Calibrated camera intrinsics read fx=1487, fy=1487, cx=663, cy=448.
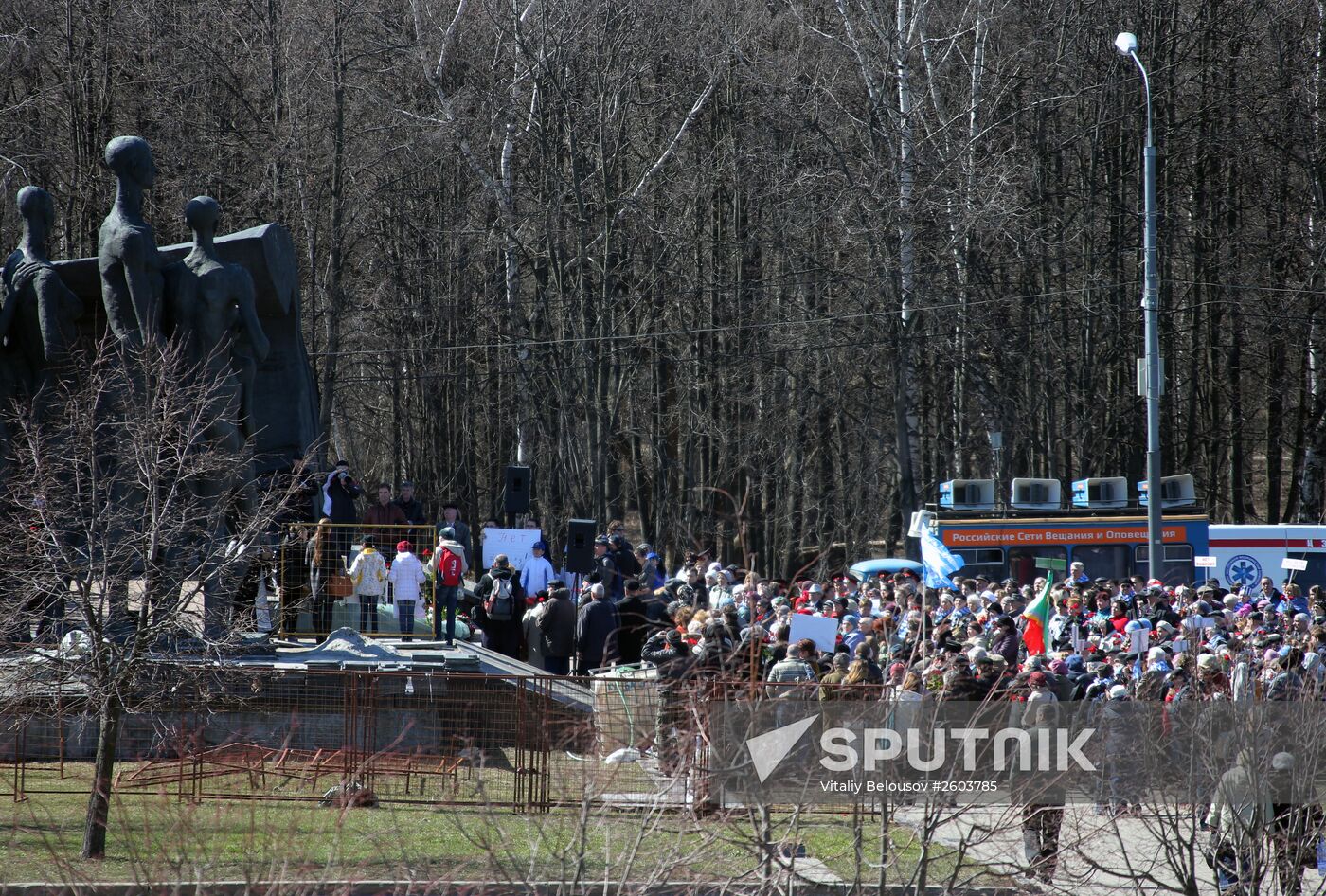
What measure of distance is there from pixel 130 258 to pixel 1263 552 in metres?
21.1

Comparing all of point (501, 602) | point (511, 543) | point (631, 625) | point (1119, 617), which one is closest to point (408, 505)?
point (501, 602)

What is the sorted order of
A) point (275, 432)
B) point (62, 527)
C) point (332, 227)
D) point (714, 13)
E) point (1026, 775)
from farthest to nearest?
point (714, 13) → point (332, 227) → point (275, 432) → point (62, 527) → point (1026, 775)

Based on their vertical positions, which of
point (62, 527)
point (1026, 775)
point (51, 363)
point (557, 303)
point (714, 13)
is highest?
point (714, 13)

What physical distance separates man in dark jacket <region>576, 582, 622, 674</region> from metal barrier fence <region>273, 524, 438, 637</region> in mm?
1774

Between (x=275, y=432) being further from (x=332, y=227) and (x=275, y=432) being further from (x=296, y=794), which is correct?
(x=332, y=227)

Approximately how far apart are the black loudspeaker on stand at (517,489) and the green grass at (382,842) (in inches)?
321

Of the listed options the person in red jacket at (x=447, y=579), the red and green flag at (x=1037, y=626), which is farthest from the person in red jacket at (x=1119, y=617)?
the person in red jacket at (x=447, y=579)

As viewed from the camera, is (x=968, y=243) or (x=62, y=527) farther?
(x=968, y=243)

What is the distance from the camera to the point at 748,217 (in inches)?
1452

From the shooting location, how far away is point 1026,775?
800 centimetres

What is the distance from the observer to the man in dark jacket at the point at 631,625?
15.3m

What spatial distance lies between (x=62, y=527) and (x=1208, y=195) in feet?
106

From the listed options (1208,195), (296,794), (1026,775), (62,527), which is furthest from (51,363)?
(1208,195)

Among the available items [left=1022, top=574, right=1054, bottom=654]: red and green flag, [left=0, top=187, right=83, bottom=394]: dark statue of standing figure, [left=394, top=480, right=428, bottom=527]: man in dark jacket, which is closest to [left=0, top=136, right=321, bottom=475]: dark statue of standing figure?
[left=0, top=187, right=83, bottom=394]: dark statue of standing figure
